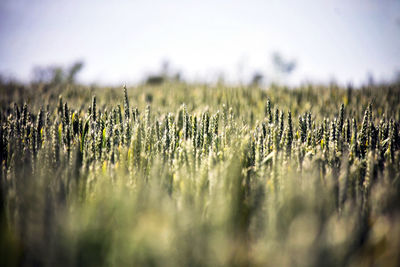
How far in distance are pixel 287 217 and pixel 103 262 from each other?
61 centimetres

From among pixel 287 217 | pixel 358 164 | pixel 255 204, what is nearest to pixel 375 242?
pixel 287 217

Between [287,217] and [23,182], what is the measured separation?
97cm

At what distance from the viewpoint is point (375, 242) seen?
2.44 feet

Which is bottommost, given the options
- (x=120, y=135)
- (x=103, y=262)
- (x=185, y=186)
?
(x=103, y=262)

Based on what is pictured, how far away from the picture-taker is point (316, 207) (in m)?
0.81

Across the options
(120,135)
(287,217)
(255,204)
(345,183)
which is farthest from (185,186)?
(120,135)

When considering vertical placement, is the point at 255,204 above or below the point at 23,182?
below

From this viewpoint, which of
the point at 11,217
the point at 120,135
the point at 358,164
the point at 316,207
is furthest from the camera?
the point at 120,135

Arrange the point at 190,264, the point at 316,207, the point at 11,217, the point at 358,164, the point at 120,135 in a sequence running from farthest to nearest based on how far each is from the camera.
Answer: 1. the point at 120,135
2. the point at 358,164
3. the point at 11,217
4. the point at 316,207
5. the point at 190,264

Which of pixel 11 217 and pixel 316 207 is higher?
pixel 316 207

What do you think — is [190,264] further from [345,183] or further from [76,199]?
[345,183]

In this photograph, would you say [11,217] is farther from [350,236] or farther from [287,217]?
[350,236]

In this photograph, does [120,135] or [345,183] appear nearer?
[345,183]

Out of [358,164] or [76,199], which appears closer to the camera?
[76,199]
